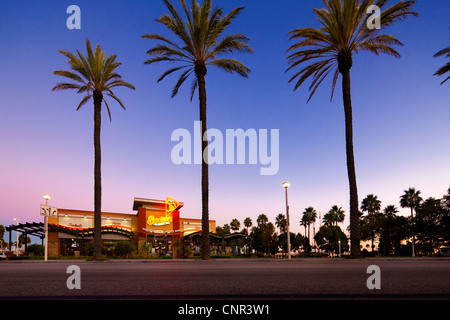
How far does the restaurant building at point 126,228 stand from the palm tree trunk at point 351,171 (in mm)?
32896

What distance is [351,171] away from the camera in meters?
22.0

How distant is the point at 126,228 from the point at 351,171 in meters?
44.5

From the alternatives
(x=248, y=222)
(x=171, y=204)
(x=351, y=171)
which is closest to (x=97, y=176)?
(x=351, y=171)

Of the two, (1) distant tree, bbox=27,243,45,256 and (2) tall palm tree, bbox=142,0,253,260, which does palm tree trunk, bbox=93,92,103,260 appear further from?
(1) distant tree, bbox=27,243,45,256

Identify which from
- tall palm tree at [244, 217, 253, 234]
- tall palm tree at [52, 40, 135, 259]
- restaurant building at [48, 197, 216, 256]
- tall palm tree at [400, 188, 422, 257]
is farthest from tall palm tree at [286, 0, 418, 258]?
tall palm tree at [244, 217, 253, 234]

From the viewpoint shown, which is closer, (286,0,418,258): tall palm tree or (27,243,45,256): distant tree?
(286,0,418,258): tall palm tree

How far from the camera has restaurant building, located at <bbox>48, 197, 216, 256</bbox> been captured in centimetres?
4978

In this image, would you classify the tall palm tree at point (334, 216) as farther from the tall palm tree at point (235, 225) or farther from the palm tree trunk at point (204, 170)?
the palm tree trunk at point (204, 170)

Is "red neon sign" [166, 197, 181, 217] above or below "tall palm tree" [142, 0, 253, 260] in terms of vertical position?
below

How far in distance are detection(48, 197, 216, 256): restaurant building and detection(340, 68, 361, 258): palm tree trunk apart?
3290cm

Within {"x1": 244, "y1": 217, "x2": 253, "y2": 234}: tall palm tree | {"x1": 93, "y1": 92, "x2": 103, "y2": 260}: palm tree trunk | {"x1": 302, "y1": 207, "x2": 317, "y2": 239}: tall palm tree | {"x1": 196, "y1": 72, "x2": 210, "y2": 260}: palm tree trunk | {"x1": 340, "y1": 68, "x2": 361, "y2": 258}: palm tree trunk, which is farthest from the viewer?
{"x1": 244, "y1": 217, "x2": 253, "y2": 234}: tall palm tree
